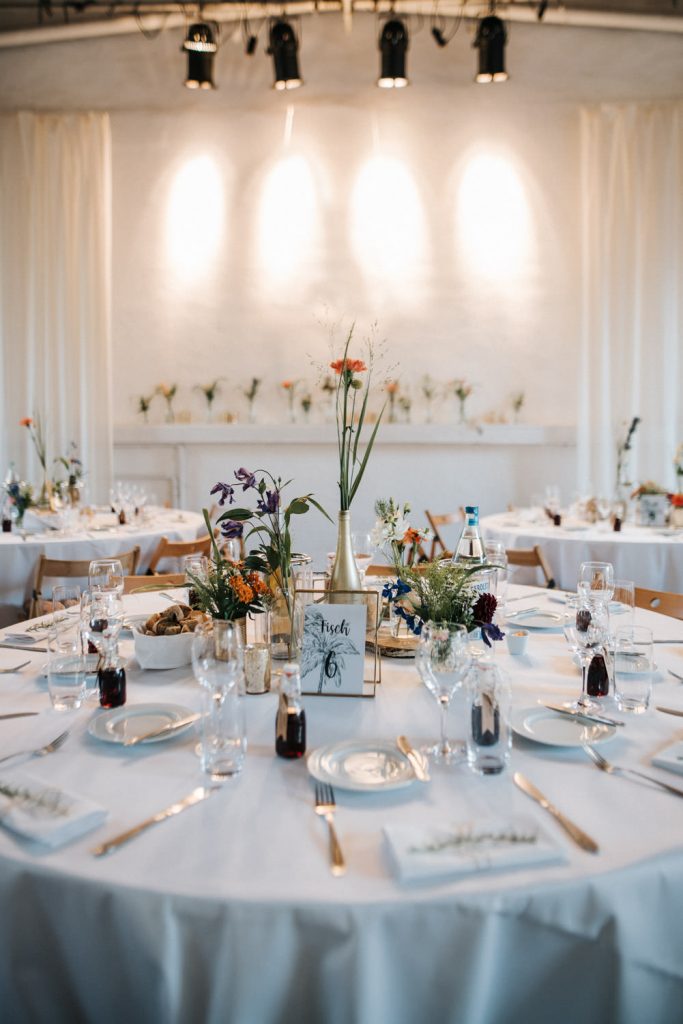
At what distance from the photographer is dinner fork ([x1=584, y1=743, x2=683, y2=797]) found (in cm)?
119

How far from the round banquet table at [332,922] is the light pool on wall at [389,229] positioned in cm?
616

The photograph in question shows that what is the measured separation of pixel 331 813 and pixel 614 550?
3.01m

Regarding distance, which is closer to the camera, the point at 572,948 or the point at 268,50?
the point at 572,948

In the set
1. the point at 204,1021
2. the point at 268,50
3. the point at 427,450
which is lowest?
the point at 204,1021

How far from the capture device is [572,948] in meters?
0.99

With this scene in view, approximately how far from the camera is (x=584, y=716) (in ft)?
4.79

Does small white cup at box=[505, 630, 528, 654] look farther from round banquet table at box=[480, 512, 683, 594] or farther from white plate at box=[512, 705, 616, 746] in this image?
round banquet table at box=[480, 512, 683, 594]

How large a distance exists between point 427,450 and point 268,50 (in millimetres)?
3348

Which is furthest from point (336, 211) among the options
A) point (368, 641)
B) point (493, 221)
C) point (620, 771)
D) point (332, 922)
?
point (332, 922)

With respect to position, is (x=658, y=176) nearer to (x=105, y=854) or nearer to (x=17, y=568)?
(x=17, y=568)

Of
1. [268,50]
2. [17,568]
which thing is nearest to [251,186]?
[268,50]

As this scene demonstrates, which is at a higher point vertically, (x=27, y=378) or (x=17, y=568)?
(x=27, y=378)

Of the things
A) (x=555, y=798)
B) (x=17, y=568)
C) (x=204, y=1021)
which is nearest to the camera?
(x=204, y=1021)

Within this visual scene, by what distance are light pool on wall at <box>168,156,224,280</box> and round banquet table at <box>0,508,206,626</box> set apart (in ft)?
11.1
